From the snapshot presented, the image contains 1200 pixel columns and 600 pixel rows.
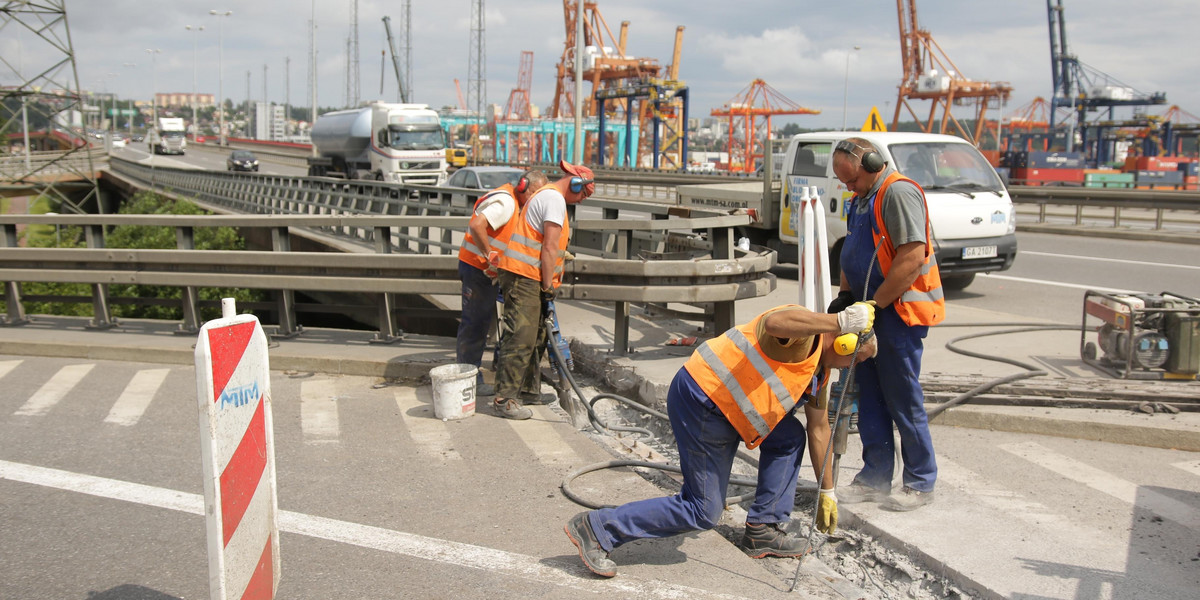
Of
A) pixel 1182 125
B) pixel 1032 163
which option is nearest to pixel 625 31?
pixel 1032 163

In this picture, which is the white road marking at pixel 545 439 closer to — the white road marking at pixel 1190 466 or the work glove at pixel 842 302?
the work glove at pixel 842 302

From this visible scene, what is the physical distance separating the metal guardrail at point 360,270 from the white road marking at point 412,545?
3.10 m

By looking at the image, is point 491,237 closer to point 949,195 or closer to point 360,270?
point 360,270

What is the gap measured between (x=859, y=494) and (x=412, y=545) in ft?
7.39

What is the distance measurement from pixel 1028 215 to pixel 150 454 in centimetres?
2617

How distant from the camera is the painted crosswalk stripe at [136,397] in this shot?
6312 millimetres

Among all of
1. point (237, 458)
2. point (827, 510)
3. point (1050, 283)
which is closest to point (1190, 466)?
point (827, 510)

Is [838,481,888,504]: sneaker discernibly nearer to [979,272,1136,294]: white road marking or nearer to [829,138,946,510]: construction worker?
[829,138,946,510]: construction worker

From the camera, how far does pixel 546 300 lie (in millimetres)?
6500

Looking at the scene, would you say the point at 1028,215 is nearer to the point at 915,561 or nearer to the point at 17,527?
the point at 915,561

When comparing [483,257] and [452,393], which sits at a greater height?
[483,257]

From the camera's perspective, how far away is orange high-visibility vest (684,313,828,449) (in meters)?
3.75

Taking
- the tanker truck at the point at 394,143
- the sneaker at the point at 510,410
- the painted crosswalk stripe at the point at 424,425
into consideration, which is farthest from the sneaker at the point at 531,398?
the tanker truck at the point at 394,143

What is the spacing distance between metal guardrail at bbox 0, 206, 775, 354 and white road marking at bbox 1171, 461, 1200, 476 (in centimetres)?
313
